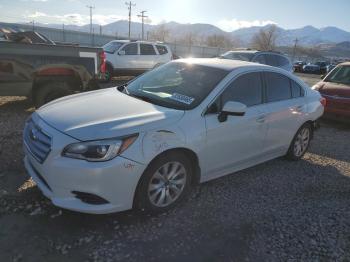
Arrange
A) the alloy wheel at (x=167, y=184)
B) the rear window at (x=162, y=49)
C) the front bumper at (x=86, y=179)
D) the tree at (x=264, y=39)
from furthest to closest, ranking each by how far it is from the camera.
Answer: the tree at (x=264, y=39), the rear window at (x=162, y=49), the alloy wheel at (x=167, y=184), the front bumper at (x=86, y=179)

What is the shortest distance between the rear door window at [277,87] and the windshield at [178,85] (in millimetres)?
846

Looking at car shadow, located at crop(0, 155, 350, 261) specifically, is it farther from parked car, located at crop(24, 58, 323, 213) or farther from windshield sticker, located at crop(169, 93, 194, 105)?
windshield sticker, located at crop(169, 93, 194, 105)

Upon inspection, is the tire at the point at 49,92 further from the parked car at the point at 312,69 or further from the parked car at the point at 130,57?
the parked car at the point at 312,69

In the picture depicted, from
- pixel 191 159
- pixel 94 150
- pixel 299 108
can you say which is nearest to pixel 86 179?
pixel 94 150

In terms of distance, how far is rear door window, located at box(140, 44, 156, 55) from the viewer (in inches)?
634

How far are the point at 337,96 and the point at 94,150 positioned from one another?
7703 millimetres

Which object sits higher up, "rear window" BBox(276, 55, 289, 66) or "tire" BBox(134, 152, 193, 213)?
"rear window" BBox(276, 55, 289, 66)

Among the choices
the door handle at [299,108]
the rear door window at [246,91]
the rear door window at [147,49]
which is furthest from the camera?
the rear door window at [147,49]

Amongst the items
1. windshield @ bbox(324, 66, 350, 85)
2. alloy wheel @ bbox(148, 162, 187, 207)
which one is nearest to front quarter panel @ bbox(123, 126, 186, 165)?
alloy wheel @ bbox(148, 162, 187, 207)

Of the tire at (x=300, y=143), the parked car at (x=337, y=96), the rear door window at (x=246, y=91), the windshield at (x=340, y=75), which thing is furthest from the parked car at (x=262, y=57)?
the rear door window at (x=246, y=91)

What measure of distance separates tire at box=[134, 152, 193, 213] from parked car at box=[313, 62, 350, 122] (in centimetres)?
643

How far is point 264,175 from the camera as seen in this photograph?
215 inches

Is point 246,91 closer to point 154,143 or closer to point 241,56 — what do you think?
point 154,143

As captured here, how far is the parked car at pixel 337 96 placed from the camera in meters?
9.10
